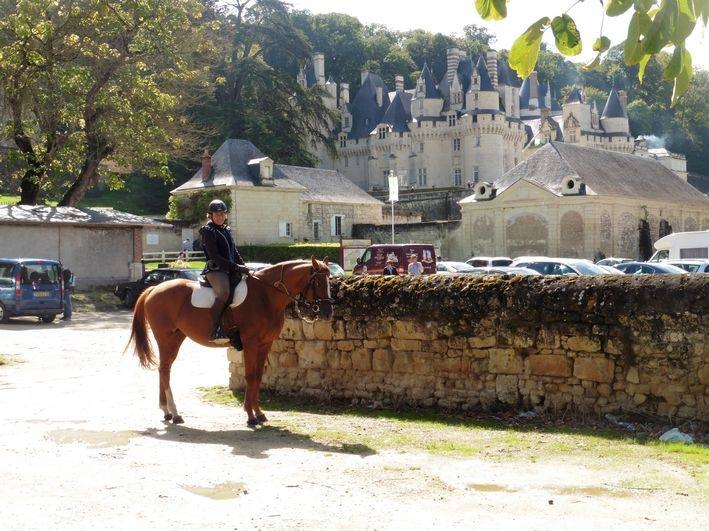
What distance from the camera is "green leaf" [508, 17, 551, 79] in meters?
3.21

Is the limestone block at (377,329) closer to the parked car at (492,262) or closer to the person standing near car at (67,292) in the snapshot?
the person standing near car at (67,292)

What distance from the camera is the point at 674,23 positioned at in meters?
2.99

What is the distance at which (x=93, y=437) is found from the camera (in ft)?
29.3

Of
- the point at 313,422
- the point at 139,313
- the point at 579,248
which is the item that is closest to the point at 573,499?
the point at 313,422

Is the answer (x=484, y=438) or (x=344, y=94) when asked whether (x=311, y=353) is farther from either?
(x=344, y=94)

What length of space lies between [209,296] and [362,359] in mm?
2455

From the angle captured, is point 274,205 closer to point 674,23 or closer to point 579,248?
point 579,248

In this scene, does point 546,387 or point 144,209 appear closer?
point 546,387

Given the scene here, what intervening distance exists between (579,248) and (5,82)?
3368 cm

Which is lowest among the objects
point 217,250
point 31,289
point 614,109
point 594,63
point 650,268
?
point 31,289

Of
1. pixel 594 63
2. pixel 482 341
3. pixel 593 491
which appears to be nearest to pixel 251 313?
pixel 482 341

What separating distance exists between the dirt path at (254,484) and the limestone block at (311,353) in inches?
48.4

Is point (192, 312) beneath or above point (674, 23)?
beneath

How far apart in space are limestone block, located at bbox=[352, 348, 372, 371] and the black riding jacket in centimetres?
230
